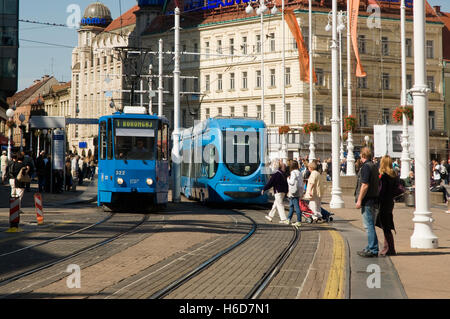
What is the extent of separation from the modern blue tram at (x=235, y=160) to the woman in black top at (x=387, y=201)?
13669mm

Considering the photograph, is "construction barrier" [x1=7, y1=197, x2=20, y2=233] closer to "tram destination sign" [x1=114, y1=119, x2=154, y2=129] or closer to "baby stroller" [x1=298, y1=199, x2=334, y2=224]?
"tram destination sign" [x1=114, y1=119, x2=154, y2=129]

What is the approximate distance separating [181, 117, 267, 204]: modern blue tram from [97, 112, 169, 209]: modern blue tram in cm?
299

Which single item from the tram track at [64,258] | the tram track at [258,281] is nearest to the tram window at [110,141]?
the tram track at [64,258]

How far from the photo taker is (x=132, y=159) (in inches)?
918

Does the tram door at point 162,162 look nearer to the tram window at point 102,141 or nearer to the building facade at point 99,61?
the tram window at point 102,141

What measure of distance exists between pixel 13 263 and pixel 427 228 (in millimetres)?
7461

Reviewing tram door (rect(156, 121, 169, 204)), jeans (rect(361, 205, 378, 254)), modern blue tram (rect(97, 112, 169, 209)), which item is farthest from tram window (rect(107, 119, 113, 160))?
jeans (rect(361, 205, 378, 254))

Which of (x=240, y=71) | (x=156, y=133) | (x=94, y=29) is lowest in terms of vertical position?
(x=156, y=133)

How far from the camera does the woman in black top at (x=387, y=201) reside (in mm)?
12953

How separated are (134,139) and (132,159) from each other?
70 centimetres

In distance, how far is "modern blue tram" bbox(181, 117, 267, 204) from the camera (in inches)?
1049

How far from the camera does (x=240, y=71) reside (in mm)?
78938

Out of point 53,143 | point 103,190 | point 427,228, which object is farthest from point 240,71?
point 427,228
